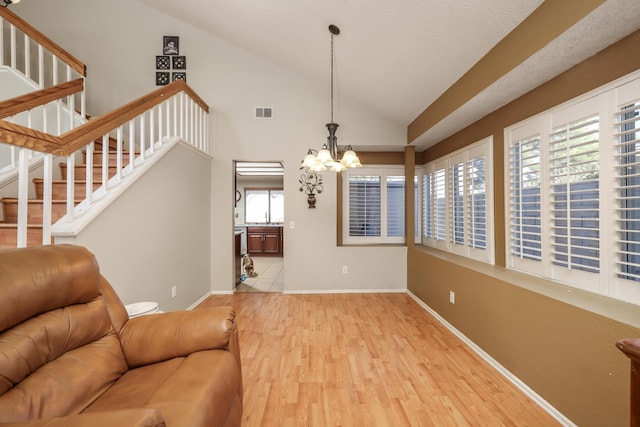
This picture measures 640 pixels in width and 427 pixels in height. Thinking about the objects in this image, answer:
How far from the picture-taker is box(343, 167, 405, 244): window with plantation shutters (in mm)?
4695

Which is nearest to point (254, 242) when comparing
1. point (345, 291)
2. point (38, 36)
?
point (345, 291)

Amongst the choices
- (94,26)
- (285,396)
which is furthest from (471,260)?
(94,26)

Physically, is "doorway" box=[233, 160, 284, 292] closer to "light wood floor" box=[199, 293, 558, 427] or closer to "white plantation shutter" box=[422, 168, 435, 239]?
"light wood floor" box=[199, 293, 558, 427]

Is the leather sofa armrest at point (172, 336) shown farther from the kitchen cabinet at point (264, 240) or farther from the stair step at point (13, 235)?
the kitchen cabinet at point (264, 240)

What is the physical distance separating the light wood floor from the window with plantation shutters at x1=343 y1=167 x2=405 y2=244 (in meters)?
1.48

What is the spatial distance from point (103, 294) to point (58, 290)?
1.02ft

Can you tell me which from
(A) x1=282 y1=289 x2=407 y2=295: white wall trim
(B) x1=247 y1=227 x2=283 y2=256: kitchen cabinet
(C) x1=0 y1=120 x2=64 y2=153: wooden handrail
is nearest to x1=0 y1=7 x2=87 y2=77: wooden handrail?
(C) x1=0 y1=120 x2=64 y2=153: wooden handrail

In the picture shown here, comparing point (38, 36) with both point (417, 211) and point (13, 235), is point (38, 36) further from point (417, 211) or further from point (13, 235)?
point (417, 211)

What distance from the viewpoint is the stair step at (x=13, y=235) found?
1.93 m

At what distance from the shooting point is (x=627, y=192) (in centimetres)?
163

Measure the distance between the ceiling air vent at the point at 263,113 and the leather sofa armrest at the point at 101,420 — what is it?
4.12 meters

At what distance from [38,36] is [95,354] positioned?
372cm

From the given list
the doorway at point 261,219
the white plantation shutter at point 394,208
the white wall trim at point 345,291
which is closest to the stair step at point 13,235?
the white wall trim at point 345,291

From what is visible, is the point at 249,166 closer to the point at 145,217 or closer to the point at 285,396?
the point at 145,217
